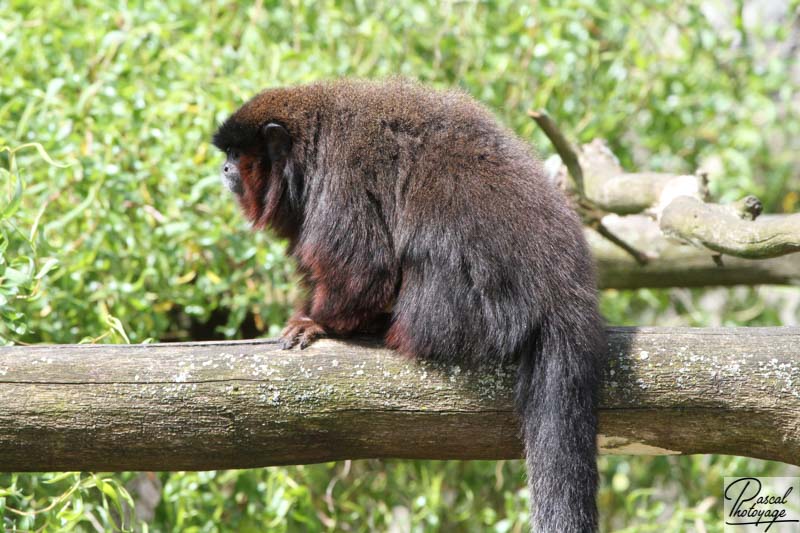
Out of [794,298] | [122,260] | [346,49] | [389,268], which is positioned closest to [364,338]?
[389,268]

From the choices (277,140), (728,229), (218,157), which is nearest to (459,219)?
(277,140)

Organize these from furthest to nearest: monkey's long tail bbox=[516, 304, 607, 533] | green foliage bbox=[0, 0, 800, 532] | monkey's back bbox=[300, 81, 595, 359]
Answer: green foliage bbox=[0, 0, 800, 532], monkey's back bbox=[300, 81, 595, 359], monkey's long tail bbox=[516, 304, 607, 533]

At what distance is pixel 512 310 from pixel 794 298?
4.28 m

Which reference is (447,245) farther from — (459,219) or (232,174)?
(232,174)

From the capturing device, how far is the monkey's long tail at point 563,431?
78.5 inches

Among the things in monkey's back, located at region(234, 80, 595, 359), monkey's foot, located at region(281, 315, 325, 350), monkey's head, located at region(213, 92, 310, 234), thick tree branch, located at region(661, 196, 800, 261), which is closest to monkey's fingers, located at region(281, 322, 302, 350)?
monkey's foot, located at region(281, 315, 325, 350)

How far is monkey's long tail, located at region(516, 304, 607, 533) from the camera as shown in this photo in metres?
1.99

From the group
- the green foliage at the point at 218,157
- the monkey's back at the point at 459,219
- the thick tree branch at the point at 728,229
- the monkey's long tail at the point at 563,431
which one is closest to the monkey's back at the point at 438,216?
the monkey's back at the point at 459,219

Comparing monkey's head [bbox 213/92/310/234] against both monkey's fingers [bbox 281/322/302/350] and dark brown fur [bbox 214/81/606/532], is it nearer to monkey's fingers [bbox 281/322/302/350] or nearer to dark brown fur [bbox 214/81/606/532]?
dark brown fur [bbox 214/81/606/532]

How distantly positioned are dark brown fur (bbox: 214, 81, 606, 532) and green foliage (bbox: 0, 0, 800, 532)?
0.69 metres

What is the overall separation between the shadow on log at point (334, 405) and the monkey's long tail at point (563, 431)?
5 centimetres

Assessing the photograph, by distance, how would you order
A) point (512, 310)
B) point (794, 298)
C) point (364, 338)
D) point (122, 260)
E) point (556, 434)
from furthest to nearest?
point (794, 298) < point (122, 260) < point (364, 338) < point (512, 310) < point (556, 434)

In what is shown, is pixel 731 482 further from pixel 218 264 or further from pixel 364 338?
pixel 218 264

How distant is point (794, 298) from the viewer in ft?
19.0
